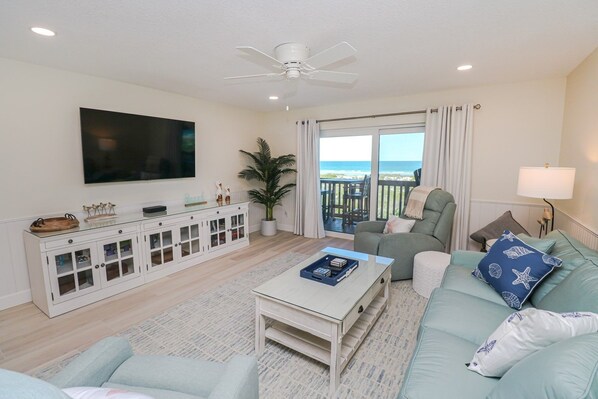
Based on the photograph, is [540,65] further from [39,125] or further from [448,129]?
[39,125]

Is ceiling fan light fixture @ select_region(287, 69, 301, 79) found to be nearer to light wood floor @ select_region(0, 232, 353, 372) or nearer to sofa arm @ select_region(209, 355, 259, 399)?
sofa arm @ select_region(209, 355, 259, 399)

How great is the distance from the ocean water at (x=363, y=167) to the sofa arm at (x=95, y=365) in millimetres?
4167

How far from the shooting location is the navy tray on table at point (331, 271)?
2.09 metres

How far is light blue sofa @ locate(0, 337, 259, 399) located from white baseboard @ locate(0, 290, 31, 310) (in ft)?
7.78

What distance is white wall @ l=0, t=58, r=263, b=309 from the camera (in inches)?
103

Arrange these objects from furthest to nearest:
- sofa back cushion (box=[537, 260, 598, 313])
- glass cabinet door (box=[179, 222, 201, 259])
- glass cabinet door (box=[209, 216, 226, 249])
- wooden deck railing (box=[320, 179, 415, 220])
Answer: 1. wooden deck railing (box=[320, 179, 415, 220])
2. glass cabinet door (box=[209, 216, 226, 249])
3. glass cabinet door (box=[179, 222, 201, 259])
4. sofa back cushion (box=[537, 260, 598, 313])

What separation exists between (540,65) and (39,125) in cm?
515

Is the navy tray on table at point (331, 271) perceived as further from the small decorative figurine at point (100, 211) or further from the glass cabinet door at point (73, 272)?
the small decorative figurine at point (100, 211)

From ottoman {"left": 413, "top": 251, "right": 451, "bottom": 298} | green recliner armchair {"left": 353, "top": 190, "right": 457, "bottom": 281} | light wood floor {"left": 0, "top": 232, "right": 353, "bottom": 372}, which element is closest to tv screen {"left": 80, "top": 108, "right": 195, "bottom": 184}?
light wood floor {"left": 0, "top": 232, "right": 353, "bottom": 372}

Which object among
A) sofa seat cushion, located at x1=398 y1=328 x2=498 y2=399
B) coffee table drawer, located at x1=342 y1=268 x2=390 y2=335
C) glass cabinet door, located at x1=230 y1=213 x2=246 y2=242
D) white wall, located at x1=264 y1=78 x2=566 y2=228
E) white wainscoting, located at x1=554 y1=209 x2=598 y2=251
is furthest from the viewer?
glass cabinet door, located at x1=230 y1=213 x2=246 y2=242

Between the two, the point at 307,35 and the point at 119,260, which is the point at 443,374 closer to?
the point at 307,35

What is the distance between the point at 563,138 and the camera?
3230mm

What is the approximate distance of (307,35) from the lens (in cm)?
216

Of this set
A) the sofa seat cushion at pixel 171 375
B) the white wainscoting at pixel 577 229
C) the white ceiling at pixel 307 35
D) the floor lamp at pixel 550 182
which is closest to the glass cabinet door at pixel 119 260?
the white ceiling at pixel 307 35
